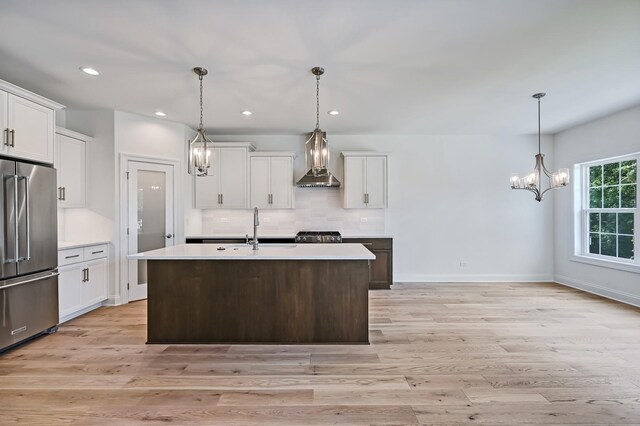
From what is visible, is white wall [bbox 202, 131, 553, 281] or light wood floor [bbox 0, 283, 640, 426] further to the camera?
white wall [bbox 202, 131, 553, 281]

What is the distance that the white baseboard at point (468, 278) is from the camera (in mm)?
5578

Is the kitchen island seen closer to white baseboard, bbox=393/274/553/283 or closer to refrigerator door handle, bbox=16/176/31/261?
refrigerator door handle, bbox=16/176/31/261

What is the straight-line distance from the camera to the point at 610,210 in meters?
4.62

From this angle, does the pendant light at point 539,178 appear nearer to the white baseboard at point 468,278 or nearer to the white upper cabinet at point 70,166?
the white baseboard at point 468,278

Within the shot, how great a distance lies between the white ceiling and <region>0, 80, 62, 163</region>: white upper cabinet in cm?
31

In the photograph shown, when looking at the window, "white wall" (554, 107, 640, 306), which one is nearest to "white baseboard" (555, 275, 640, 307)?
"white wall" (554, 107, 640, 306)

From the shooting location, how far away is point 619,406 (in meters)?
2.03

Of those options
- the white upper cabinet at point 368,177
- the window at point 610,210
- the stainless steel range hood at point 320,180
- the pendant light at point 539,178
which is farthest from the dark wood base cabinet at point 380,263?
the window at point 610,210

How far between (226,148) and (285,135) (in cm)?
106

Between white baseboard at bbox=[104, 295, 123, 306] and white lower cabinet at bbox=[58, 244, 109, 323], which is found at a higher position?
white lower cabinet at bbox=[58, 244, 109, 323]

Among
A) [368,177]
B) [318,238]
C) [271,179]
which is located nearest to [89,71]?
[271,179]

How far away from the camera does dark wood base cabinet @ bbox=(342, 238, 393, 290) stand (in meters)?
5.09

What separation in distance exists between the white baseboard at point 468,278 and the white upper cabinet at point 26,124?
5157mm

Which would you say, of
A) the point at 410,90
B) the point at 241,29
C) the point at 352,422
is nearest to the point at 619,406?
the point at 352,422
